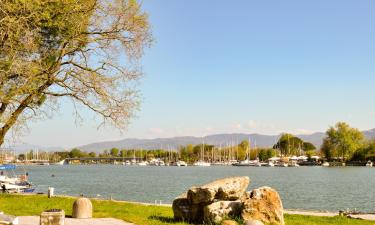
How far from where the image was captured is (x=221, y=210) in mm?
21062

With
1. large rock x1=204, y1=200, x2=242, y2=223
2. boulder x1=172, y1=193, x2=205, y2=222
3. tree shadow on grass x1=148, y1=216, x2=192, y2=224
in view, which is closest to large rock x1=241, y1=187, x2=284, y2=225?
large rock x1=204, y1=200, x2=242, y2=223

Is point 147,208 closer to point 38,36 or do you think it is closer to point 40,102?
point 40,102

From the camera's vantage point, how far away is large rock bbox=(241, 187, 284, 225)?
20.2 metres

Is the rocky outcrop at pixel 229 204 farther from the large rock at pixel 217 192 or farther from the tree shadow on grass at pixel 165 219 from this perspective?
the tree shadow on grass at pixel 165 219

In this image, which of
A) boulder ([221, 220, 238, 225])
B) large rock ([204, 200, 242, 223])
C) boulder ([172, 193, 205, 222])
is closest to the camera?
boulder ([221, 220, 238, 225])

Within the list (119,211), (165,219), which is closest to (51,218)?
(165,219)

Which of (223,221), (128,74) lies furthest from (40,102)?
(223,221)

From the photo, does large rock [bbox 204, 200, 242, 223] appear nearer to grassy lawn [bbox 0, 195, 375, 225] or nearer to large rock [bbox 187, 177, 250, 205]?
large rock [bbox 187, 177, 250, 205]

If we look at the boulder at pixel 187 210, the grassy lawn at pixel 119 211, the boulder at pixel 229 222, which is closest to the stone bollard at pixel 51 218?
the grassy lawn at pixel 119 211

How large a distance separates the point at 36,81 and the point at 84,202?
738 centimetres

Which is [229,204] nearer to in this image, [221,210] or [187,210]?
[221,210]

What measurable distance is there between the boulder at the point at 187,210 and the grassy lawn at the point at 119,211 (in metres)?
0.58

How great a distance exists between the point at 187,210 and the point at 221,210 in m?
2.20

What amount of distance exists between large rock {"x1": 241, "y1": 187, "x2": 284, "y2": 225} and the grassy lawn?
270 centimetres
